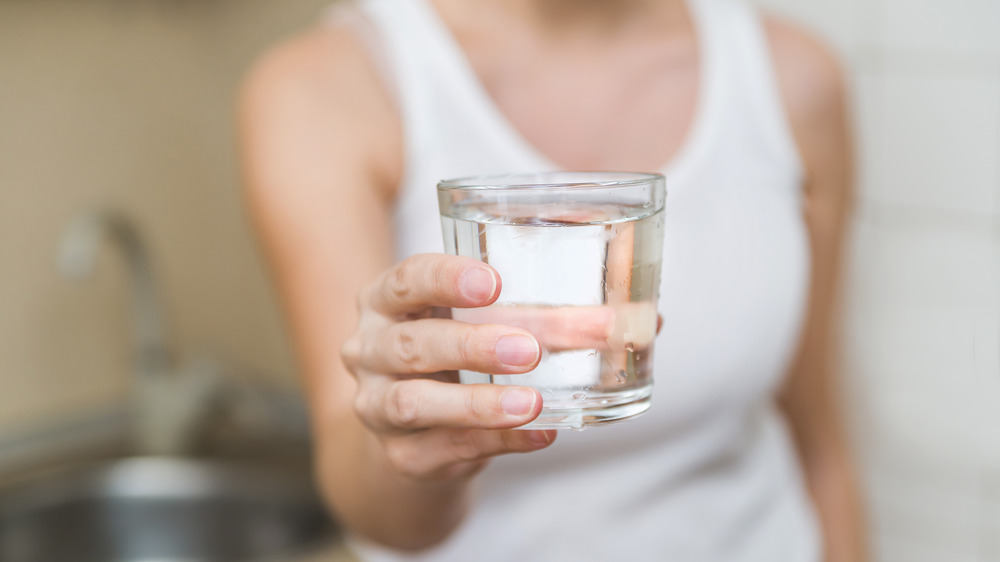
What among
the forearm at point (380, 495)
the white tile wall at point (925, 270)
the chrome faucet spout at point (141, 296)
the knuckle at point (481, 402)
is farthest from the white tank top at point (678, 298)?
the chrome faucet spout at point (141, 296)

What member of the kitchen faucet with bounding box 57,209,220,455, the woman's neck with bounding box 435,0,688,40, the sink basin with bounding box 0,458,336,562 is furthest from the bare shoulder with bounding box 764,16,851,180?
the kitchen faucet with bounding box 57,209,220,455

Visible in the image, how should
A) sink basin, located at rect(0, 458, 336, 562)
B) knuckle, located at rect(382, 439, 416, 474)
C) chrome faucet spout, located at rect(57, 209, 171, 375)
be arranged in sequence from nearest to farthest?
knuckle, located at rect(382, 439, 416, 474)
sink basin, located at rect(0, 458, 336, 562)
chrome faucet spout, located at rect(57, 209, 171, 375)

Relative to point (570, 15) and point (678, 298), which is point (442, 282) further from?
point (570, 15)

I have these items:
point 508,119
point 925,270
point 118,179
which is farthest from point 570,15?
point 118,179

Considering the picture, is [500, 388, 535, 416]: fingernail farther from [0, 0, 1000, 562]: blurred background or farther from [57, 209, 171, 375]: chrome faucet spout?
[57, 209, 171, 375]: chrome faucet spout

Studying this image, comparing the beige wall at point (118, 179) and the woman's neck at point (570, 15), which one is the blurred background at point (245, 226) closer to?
the beige wall at point (118, 179)

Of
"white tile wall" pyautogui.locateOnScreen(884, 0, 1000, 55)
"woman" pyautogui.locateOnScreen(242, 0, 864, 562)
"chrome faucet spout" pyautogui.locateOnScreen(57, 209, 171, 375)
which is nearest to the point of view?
"woman" pyautogui.locateOnScreen(242, 0, 864, 562)

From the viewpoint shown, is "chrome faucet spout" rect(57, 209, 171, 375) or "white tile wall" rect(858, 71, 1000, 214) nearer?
"white tile wall" rect(858, 71, 1000, 214)

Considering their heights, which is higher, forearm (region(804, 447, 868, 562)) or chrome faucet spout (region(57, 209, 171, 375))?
chrome faucet spout (region(57, 209, 171, 375))
